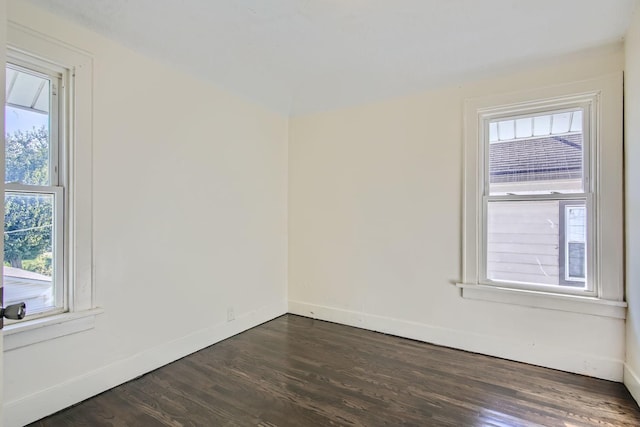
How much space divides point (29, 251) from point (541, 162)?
12.1 ft

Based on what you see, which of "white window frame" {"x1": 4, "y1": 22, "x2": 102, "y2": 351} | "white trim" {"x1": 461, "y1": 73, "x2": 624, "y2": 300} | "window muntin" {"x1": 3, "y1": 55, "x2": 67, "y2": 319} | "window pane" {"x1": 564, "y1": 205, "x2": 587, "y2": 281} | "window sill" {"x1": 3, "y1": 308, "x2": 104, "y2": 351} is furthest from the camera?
"window pane" {"x1": 564, "y1": 205, "x2": 587, "y2": 281}

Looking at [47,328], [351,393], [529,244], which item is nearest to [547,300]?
[529,244]

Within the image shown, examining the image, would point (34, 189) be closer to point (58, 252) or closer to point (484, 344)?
point (58, 252)

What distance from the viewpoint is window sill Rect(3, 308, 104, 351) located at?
1.79 meters

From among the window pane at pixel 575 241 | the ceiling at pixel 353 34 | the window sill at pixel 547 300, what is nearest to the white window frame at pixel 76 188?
the ceiling at pixel 353 34

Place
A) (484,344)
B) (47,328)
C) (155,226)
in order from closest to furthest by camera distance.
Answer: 1. (47,328)
2. (155,226)
3. (484,344)

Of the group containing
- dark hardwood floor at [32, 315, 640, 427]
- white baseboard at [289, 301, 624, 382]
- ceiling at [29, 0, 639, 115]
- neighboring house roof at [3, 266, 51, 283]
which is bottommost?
dark hardwood floor at [32, 315, 640, 427]

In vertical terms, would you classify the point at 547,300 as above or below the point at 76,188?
below

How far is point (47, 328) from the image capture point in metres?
1.93

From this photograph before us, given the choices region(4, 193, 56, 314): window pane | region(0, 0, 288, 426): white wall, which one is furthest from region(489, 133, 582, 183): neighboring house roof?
region(4, 193, 56, 314): window pane

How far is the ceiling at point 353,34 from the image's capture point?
2061mm

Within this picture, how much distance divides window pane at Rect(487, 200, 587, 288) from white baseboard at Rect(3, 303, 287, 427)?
247cm

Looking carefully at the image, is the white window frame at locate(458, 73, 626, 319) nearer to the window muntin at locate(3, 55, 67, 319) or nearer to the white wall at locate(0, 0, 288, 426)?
the white wall at locate(0, 0, 288, 426)

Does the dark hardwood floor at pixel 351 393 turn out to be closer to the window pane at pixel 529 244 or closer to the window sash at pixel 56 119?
the window pane at pixel 529 244
